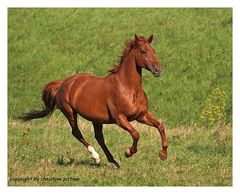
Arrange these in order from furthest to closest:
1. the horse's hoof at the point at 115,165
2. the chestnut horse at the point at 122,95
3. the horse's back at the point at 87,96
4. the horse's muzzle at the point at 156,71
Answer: the horse's hoof at the point at 115,165, the horse's back at the point at 87,96, the chestnut horse at the point at 122,95, the horse's muzzle at the point at 156,71

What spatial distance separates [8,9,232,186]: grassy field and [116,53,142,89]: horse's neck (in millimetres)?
1582

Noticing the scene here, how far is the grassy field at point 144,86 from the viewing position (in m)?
11.0

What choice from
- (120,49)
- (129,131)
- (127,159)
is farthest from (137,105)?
(120,49)

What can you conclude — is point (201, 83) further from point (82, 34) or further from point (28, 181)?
point (28, 181)

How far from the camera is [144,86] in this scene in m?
21.7

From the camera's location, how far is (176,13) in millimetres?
26828

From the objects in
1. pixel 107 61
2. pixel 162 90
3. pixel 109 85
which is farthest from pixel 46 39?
pixel 109 85

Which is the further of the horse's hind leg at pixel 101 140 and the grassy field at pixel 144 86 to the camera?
the horse's hind leg at pixel 101 140

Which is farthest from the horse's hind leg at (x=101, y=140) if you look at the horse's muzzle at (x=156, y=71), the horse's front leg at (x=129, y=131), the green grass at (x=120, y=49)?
the green grass at (x=120, y=49)

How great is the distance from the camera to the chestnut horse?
1048cm

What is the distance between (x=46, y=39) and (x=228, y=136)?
581 inches

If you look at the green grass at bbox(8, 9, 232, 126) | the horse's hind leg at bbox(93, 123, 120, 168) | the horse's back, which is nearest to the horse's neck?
the horse's back

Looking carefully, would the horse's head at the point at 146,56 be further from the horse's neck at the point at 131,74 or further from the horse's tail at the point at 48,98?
the horse's tail at the point at 48,98

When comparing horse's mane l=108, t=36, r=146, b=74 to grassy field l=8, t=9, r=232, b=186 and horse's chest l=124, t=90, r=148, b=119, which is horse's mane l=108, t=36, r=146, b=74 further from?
grassy field l=8, t=9, r=232, b=186
